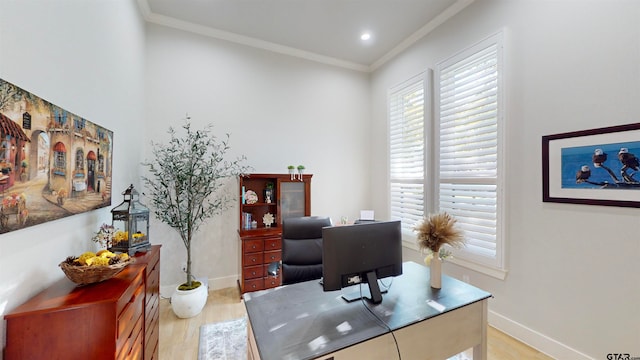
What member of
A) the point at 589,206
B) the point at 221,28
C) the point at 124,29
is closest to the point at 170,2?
the point at 221,28

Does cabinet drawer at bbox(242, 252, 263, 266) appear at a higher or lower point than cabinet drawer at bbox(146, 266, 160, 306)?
lower

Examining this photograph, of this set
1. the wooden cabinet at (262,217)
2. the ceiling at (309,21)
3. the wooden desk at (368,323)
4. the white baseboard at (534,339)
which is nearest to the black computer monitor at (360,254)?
the wooden desk at (368,323)

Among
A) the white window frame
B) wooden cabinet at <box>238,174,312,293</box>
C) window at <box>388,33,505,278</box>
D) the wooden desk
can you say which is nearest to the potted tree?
wooden cabinet at <box>238,174,312,293</box>

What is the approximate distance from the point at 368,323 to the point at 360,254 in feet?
1.16

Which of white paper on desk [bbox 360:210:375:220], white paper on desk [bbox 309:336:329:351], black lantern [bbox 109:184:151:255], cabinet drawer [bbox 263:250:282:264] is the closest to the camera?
white paper on desk [bbox 309:336:329:351]

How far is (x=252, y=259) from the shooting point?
3.10m

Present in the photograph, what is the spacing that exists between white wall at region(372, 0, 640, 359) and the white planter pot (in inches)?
119

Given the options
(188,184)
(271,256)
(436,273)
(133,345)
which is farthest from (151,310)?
(436,273)

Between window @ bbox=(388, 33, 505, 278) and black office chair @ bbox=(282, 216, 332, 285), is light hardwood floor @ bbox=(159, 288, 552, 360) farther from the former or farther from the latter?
black office chair @ bbox=(282, 216, 332, 285)

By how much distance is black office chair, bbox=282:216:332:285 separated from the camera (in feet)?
7.23

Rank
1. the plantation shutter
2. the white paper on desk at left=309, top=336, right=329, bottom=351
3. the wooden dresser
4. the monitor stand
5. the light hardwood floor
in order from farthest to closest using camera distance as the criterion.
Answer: the plantation shutter
the light hardwood floor
the monitor stand
the white paper on desk at left=309, top=336, right=329, bottom=351
the wooden dresser

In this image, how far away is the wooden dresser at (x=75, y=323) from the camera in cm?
96

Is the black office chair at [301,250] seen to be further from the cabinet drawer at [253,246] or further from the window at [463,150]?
the window at [463,150]

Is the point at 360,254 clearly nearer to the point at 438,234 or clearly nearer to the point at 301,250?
the point at 438,234
